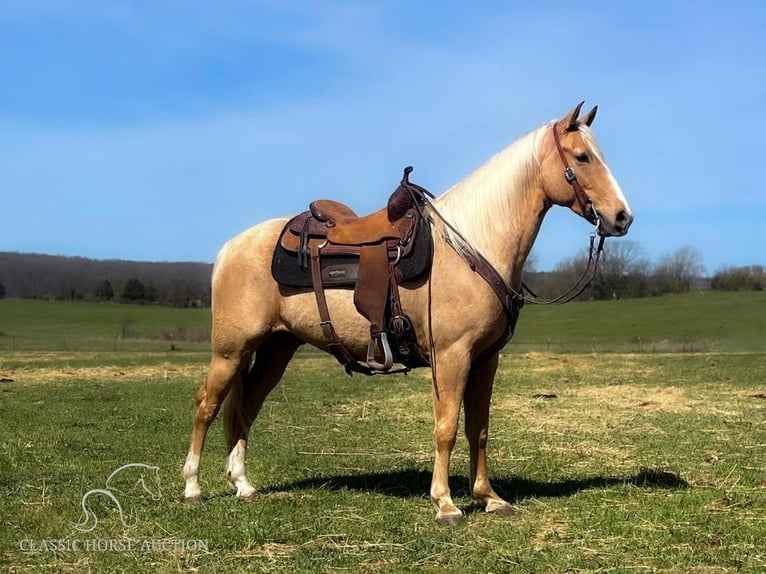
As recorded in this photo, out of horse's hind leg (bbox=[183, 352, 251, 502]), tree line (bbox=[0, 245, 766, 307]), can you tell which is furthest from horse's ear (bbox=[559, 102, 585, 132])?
tree line (bbox=[0, 245, 766, 307])

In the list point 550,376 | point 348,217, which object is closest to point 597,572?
point 348,217

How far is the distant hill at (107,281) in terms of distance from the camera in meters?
62.8

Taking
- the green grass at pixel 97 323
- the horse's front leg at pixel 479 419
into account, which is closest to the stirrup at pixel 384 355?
the horse's front leg at pixel 479 419

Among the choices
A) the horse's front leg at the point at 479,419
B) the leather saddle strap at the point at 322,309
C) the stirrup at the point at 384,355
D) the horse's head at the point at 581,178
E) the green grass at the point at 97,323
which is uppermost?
the horse's head at the point at 581,178

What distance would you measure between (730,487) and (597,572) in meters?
2.47

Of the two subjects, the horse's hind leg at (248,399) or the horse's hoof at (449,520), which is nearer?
the horse's hoof at (449,520)

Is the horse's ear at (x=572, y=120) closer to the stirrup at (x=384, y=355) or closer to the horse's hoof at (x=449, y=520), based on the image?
the stirrup at (x=384, y=355)

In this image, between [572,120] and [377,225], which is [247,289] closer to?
[377,225]

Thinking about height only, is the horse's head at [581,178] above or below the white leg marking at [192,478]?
above

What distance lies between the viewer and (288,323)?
5363 mm

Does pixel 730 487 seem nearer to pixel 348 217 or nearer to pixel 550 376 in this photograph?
pixel 348 217

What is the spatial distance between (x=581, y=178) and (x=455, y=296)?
1.20 metres

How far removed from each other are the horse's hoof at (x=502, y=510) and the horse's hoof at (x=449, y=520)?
0.36 m

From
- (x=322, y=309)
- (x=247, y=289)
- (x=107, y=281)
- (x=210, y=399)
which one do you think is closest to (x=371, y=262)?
(x=322, y=309)
